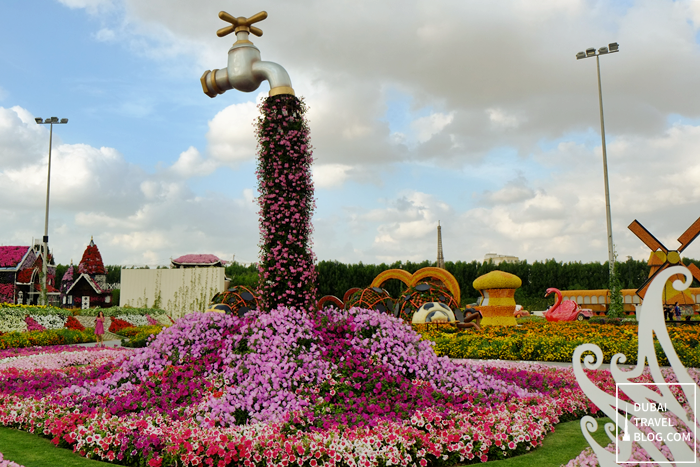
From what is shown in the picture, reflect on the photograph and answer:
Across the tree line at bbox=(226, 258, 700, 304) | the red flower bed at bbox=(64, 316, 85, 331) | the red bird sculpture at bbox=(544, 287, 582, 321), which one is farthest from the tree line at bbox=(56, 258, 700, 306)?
the red flower bed at bbox=(64, 316, 85, 331)

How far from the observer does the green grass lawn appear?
14.9ft

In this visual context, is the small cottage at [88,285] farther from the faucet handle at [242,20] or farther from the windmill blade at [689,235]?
the windmill blade at [689,235]

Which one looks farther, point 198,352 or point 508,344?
point 508,344

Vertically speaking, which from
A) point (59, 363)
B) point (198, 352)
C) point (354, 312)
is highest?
point (354, 312)

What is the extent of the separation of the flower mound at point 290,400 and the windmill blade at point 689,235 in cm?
1208

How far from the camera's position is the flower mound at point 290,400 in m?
4.44

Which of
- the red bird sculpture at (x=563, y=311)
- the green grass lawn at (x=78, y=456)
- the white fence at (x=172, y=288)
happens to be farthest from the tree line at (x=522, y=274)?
the green grass lawn at (x=78, y=456)

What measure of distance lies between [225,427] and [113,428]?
1.03m

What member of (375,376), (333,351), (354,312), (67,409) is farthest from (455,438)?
(67,409)

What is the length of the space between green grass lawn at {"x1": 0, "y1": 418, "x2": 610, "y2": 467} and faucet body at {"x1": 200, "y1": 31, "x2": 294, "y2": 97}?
504 centimetres

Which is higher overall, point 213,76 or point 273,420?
point 213,76

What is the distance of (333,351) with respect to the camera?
21.0ft

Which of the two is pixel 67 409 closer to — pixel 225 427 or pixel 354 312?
pixel 225 427

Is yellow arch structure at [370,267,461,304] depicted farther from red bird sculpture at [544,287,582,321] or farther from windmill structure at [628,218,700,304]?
red bird sculpture at [544,287,582,321]
